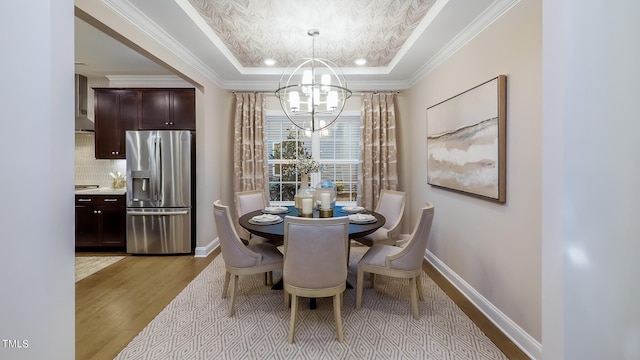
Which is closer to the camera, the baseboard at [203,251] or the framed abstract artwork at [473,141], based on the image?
the framed abstract artwork at [473,141]

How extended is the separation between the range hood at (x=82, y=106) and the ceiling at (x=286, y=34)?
0.66 ft

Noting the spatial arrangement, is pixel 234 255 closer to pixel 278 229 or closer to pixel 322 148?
pixel 278 229

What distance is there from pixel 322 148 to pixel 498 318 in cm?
336

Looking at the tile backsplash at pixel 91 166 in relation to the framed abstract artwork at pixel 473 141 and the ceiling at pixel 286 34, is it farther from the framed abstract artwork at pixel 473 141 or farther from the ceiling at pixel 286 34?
the framed abstract artwork at pixel 473 141

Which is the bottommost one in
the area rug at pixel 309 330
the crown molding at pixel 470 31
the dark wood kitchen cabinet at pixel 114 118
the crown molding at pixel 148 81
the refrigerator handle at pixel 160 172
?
the area rug at pixel 309 330

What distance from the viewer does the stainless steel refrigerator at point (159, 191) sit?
13.1 feet

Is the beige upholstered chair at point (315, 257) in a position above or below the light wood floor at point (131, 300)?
above

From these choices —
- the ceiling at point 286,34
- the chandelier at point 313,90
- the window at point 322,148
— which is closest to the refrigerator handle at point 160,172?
the ceiling at point 286,34

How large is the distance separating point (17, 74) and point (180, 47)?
95.9 inches

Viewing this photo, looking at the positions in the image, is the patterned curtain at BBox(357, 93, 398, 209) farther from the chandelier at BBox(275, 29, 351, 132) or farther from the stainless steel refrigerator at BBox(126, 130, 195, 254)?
the stainless steel refrigerator at BBox(126, 130, 195, 254)

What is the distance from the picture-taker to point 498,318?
7.63ft

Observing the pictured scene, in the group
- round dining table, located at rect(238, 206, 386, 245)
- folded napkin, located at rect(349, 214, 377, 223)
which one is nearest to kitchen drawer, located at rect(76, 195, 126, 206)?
round dining table, located at rect(238, 206, 386, 245)

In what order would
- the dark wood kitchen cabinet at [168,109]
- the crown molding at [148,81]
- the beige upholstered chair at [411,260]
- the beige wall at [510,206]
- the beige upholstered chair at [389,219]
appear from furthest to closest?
1. the crown molding at [148,81]
2. the dark wood kitchen cabinet at [168,109]
3. the beige upholstered chair at [389,219]
4. the beige upholstered chair at [411,260]
5. the beige wall at [510,206]

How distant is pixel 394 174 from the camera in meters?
4.60
